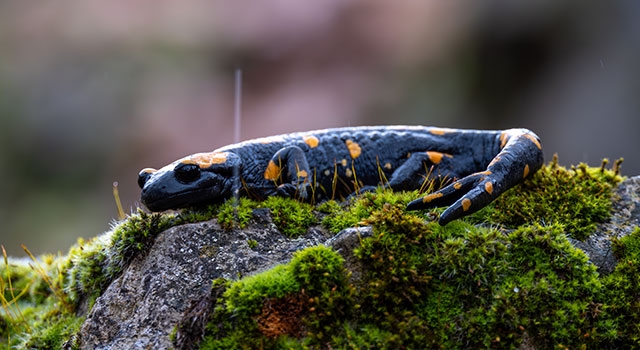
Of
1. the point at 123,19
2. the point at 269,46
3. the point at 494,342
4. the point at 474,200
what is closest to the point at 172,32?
the point at 123,19

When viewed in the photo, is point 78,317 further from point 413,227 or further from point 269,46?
point 269,46

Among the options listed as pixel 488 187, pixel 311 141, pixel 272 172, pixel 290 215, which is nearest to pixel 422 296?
pixel 488 187

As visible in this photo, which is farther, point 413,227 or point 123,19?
point 123,19

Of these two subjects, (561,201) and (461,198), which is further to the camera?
(561,201)

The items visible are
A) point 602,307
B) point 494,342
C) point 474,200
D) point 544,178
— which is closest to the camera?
point 494,342

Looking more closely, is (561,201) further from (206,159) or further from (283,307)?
(206,159)

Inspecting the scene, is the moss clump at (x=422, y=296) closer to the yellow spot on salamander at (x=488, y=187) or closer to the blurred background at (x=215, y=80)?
the yellow spot on salamander at (x=488, y=187)
